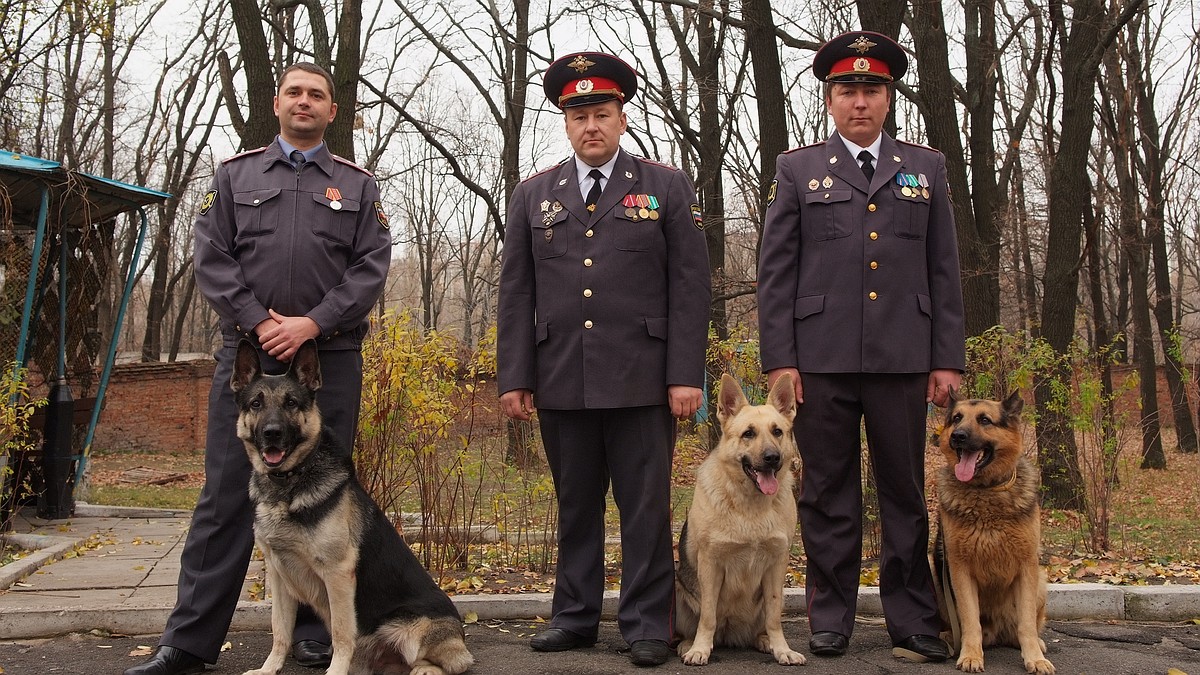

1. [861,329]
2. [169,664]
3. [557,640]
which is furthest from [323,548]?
[861,329]

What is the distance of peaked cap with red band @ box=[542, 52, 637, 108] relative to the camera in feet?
15.0

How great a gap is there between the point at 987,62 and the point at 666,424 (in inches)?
613

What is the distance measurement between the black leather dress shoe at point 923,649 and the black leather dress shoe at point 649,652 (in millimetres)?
1116

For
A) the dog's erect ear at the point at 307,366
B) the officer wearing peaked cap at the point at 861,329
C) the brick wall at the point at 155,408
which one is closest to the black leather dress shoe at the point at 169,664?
the dog's erect ear at the point at 307,366

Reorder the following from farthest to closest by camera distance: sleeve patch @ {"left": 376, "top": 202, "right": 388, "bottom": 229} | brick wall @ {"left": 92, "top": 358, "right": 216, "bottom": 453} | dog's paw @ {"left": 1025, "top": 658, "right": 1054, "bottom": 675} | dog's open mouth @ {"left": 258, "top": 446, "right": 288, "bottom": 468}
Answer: brick wall @ {"left": 92, "top": 358, "right": 216, "bottom": 453}, sleeve patch @ {"left": 376, "top": 202, "right": 388, "bottom": 229}, dog's paw @ {"left": 1025, "top": 658, "right": 1054, "bottom": 675}, dog's open mouth @ {"left": 258, "top": 446, "right": 288, "bottom": 468}

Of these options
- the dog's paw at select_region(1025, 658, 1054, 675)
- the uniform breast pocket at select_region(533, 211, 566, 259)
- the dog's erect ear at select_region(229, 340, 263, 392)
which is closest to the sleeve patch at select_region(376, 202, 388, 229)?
the uniform breast pocket at select_region(533, 211, 566, 259)

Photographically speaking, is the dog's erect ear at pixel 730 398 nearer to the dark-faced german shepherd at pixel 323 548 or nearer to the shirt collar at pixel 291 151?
the dark-faced german shepherd at pixel 323 548

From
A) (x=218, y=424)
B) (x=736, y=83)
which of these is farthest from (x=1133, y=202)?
(x=218, y=424)

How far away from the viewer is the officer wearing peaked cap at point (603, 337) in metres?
4.51

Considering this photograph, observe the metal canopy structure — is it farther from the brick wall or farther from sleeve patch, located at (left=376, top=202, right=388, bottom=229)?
the brick wall

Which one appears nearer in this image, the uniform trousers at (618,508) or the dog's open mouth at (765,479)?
the dog's open mouth at (765,479)

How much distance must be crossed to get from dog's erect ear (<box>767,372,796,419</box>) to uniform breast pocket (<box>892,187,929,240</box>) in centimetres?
88

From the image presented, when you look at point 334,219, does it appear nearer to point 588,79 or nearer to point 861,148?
point 588,79

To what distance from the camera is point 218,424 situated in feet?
14.1
